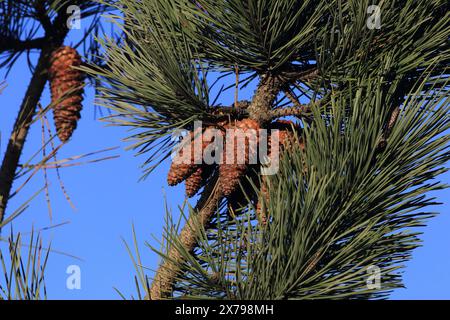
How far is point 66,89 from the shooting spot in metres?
2.72

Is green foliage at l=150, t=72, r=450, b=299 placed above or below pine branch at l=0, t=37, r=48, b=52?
below

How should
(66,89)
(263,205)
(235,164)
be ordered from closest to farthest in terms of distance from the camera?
1. (263,205)
2. (235,164)
3. (66,89)

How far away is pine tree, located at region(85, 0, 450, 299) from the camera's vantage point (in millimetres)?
2283

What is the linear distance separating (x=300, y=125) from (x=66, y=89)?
880 millimetres

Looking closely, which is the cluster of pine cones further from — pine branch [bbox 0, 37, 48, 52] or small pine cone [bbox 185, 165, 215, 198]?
pine branch [bbox 0, 37, 48, 52]

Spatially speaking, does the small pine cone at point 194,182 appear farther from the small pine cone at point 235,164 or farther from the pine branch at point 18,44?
the pine branch at point 18,44

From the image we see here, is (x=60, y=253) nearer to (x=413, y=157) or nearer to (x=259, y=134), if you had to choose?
(x=259, y=134)

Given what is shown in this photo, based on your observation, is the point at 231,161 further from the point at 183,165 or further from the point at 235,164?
the point at 183,165

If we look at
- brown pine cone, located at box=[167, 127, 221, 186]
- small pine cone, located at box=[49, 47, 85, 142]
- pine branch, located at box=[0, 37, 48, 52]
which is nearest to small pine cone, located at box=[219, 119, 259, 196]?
brown pine cone, located at box=[167, 127, 221, 186]

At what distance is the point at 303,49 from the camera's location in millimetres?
2611

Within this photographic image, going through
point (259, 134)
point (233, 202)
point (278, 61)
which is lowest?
point (233, 202)

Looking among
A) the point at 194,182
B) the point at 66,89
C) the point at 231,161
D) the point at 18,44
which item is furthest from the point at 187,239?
the point at 18,44
